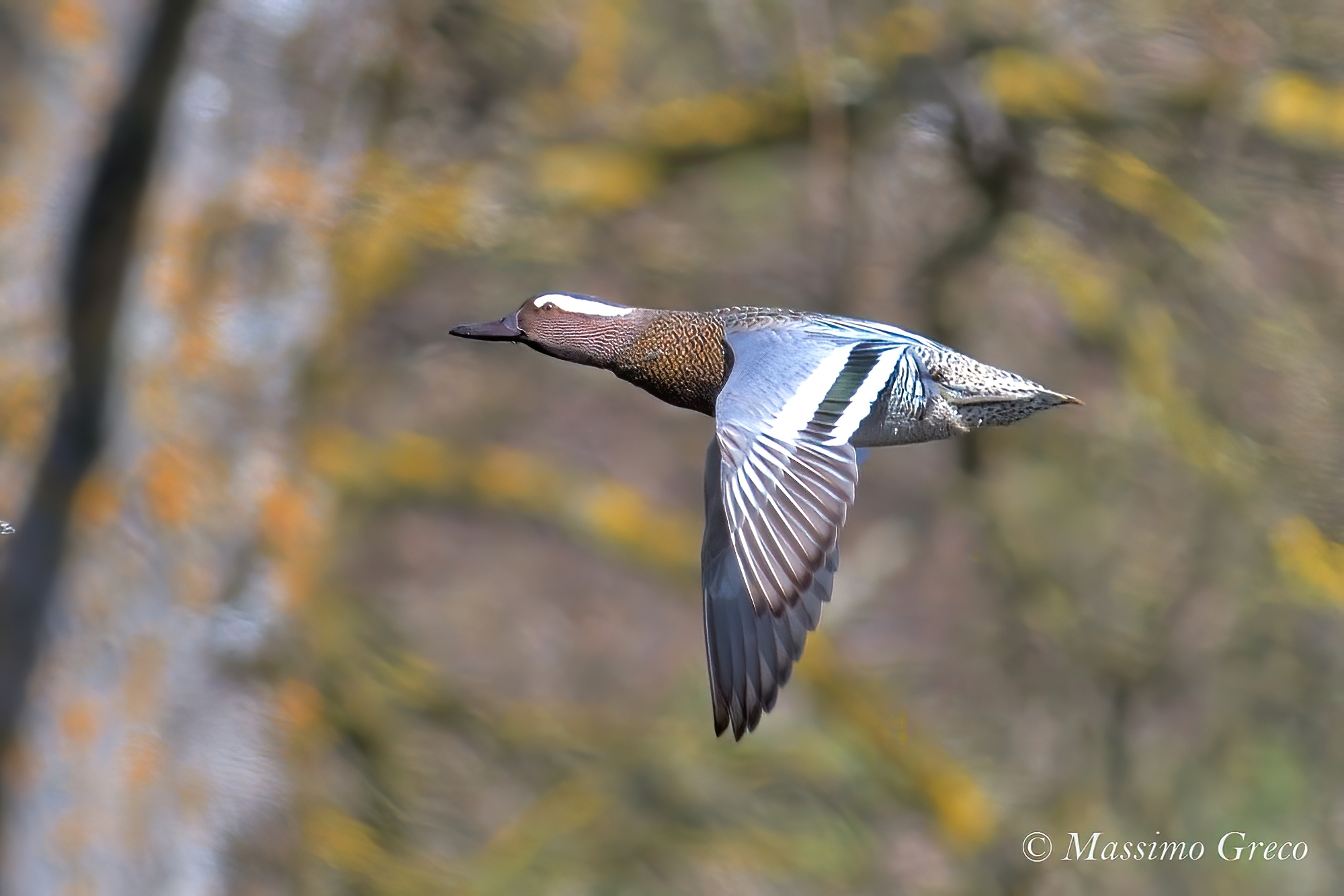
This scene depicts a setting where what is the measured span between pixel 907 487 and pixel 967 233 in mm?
623

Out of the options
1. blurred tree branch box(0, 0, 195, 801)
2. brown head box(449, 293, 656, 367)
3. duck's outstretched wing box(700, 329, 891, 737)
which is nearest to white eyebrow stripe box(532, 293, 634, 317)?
brown head box(449, 293, 656, 367)

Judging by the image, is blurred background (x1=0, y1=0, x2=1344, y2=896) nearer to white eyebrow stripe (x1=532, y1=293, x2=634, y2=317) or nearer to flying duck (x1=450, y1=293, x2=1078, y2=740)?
flying duck (x1=450, y1=293, x2=1078, y2=740)

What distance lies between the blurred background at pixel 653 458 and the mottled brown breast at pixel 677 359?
61.4 inches

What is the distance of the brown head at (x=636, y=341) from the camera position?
1.25 metres

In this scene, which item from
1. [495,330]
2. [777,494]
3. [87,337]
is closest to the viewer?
[777,494]

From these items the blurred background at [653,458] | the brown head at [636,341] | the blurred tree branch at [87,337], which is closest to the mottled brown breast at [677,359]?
the brown head at [636,341]

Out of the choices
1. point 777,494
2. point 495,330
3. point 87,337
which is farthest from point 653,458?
point 777,494

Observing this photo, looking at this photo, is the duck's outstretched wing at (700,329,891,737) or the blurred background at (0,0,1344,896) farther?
the blurred background at (0,0,1344,896)

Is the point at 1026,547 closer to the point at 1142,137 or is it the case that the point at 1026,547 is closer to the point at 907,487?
the point at 907,487

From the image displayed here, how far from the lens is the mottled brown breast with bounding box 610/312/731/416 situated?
4.26 ft

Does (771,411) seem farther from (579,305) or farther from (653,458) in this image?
(653,458)

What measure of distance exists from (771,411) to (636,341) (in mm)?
217

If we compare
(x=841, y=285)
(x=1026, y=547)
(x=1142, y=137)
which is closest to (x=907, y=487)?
(x=1026, y=547)

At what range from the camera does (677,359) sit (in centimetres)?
130
